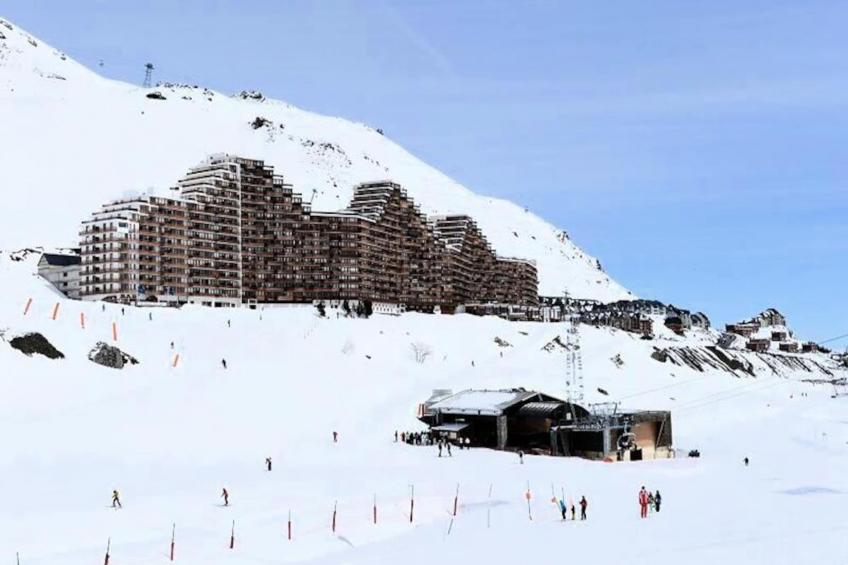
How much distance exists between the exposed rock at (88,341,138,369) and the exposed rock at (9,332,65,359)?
111 inches

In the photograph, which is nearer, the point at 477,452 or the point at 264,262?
the point at 477,452

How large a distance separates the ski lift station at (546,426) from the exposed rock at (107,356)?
27554 mm

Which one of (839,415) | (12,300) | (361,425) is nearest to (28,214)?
(12,300)

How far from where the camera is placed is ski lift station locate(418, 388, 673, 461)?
237 ft

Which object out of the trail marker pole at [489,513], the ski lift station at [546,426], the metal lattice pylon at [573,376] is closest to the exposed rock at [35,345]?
the ski lift station at [546,426]

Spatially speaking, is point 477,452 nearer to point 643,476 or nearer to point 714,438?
point 643,476

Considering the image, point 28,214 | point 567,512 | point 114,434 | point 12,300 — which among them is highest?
point 28,214

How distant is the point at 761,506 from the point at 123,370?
5144 cm

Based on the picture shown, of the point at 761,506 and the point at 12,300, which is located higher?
the point at 12,300

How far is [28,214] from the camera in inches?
6688

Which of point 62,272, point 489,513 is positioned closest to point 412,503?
point 489,513

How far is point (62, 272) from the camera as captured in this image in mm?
113312

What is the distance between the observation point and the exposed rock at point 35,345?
64.9 metres

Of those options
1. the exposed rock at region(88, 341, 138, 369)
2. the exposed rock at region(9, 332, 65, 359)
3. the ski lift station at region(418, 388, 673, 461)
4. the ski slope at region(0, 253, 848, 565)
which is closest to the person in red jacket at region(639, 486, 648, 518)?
the ski slope at region(0, 253, 848, 565)
